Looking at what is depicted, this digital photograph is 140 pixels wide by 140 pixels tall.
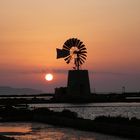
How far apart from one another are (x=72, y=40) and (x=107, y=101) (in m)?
14.3

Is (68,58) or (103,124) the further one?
(68,58)

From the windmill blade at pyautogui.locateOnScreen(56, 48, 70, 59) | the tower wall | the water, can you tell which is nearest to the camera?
the water

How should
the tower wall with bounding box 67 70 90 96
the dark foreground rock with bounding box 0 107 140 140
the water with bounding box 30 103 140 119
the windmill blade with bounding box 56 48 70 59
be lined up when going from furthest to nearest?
the windmill blade with bounding box 56 48 70 59 → the tower wall with bounding box 67 70 90 96 → the water with bounding box 30 103 140 119 → the dark foreground rock with bounding box 0 107 140 140

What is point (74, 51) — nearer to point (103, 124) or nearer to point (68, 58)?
point (68, 58)

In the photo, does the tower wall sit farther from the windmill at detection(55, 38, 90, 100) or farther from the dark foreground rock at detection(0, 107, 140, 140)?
the dark foreground rock at detection(0, 107, 140, 140)

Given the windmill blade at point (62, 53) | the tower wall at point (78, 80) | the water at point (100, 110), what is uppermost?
the windmill blade at point (62, 53)

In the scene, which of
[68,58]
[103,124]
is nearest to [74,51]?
[68,58]

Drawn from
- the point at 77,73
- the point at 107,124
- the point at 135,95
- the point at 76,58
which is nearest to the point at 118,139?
the point at 107,124


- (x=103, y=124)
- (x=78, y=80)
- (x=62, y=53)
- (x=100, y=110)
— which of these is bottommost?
(x=103, y=124)

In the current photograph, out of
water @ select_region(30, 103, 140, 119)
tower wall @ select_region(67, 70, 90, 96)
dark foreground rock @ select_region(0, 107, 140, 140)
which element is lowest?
dark foreground rock @ select_region(0, 107, 140, 140)

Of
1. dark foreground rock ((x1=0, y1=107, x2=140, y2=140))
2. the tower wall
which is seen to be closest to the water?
the tower wall

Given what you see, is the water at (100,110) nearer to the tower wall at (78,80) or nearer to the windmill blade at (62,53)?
the tower wall at (78,80)

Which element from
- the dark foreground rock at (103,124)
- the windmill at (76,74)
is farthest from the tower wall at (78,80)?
the dark foreground rock at (103,124)

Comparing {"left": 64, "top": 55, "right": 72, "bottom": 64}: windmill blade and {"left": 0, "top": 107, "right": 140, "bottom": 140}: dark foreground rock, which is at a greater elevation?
{"left": 64, "top": 55, "right": 72, "bottom": 64}: windmill blade
